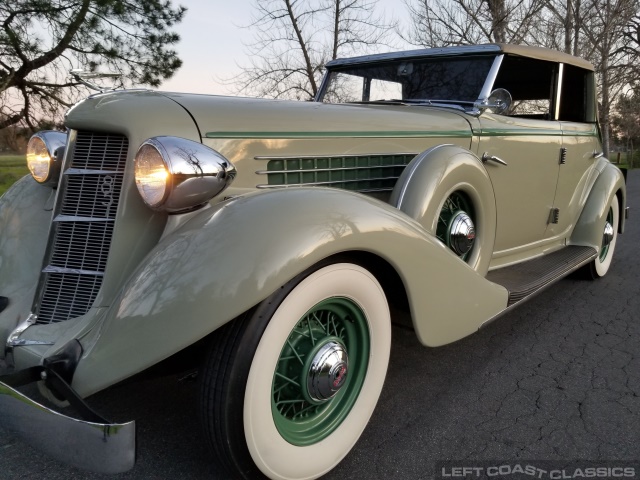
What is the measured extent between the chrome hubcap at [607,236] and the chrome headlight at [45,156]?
409cm

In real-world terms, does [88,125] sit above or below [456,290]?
above

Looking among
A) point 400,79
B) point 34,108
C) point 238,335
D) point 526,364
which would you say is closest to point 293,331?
point 238,335

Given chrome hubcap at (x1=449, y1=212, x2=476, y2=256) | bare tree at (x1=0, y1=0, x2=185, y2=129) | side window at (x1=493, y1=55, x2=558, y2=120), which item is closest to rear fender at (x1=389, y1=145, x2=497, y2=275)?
chrome hubcap at (x1=449, y1=212, x2=476, y2=256)

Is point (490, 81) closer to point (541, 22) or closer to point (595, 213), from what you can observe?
point (595, 213)

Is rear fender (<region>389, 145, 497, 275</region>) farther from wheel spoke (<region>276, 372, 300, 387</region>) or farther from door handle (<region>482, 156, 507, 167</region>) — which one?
wheel spoke (<region>276, 372, 300, 387</region>)

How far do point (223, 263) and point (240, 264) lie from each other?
2.0 inches

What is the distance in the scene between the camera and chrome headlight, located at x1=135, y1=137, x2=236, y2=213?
1748mm

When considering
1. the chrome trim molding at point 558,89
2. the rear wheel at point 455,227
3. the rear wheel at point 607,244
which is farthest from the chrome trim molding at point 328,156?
the rear wheel at point 607,244

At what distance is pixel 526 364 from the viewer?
9.28 ft

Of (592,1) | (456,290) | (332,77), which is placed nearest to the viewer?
(456,290)

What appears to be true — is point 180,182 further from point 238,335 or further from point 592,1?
point 592,1

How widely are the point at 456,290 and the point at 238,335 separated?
1.02m

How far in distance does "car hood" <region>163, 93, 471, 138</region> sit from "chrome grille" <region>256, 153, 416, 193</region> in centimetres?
11

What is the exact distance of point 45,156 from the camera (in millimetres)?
2395
